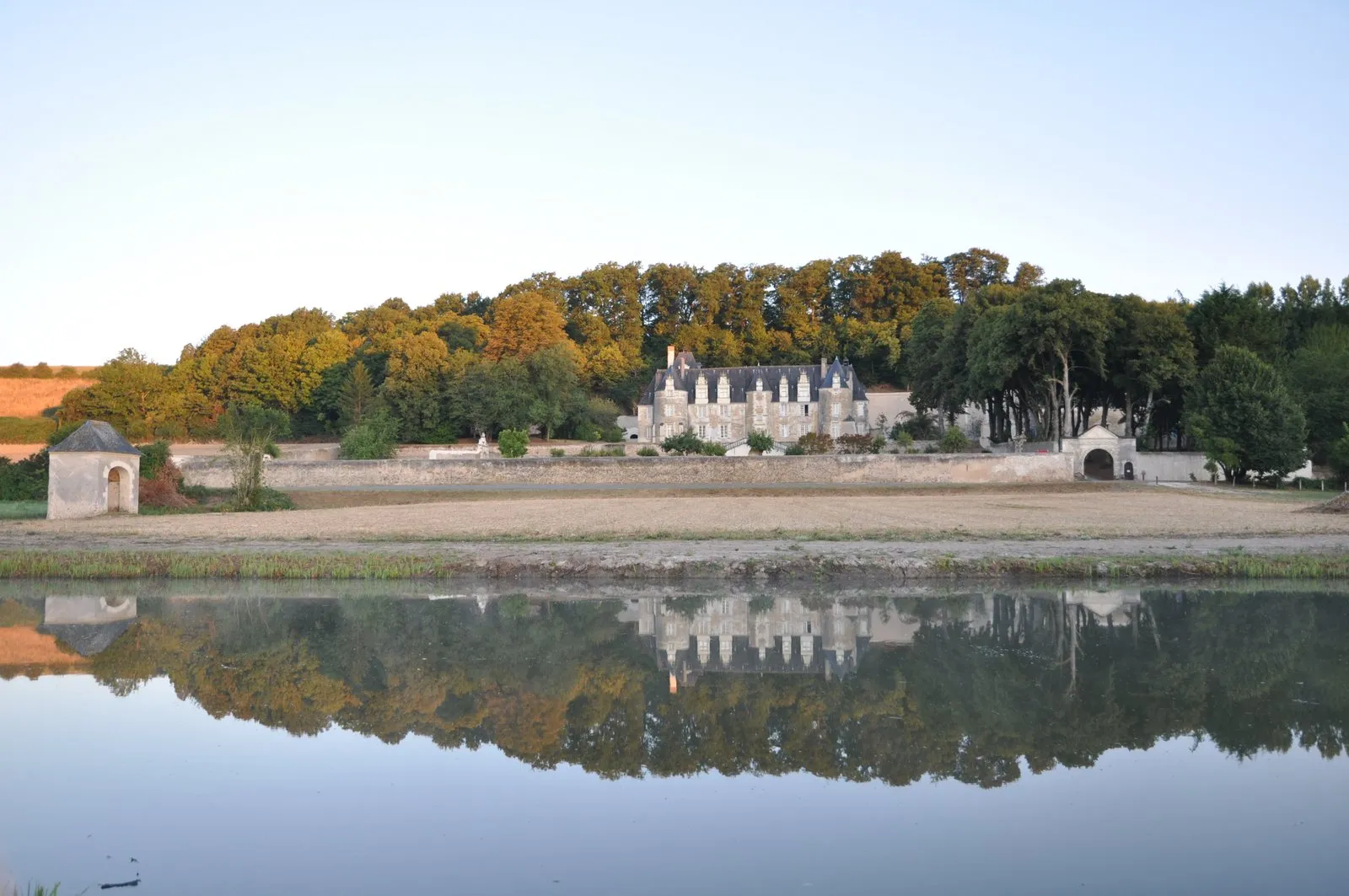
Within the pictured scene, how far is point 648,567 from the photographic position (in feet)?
70.6

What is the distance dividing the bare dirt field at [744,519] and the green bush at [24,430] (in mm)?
38830

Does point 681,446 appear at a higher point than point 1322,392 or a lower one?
lower

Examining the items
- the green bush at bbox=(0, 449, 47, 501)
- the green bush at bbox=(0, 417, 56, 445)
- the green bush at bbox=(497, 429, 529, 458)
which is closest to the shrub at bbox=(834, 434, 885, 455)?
the green bush at bbox=(497, 429, 529, 458)

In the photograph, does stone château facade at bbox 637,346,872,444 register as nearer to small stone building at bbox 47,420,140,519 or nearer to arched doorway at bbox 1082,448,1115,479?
A: arched doorway at bbox 1082,448,1115,479

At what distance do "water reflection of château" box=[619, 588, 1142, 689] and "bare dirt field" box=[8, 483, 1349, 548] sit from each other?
713 cm

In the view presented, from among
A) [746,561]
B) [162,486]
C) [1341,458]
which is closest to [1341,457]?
[1341,458]

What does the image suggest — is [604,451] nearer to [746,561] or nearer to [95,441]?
[95,441]

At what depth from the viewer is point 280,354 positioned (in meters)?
80.8

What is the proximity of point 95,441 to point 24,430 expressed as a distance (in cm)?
4715

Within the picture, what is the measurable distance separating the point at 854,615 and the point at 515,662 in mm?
5769

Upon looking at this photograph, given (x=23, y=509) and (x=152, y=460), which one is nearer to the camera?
(x=23, y=509)

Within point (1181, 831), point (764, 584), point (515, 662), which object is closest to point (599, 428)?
point (764, 584)

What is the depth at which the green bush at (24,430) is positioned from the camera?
230 ft

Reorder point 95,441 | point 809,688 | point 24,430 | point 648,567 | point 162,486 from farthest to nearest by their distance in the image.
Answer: point 24,430 → point 162,486 → point 95,441 → point 648,567 → point 809,688
